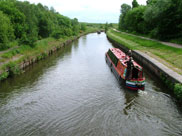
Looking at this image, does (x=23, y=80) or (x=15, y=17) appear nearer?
(x=23, y=80)

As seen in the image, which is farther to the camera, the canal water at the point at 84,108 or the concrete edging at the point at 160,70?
the concrete edging at the point at 160,70

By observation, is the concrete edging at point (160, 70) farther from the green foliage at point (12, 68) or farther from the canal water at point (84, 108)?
the green foliage at point (12, 68)

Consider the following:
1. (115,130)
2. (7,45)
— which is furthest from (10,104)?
(7,45)

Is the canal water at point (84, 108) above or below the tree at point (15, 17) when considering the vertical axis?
below

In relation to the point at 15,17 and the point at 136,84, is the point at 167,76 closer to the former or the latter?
the point at 136,84

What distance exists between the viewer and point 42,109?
42.8 ft

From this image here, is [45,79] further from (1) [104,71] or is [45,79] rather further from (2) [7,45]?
(2) [7,45]

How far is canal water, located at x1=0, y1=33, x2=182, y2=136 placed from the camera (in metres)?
10.6

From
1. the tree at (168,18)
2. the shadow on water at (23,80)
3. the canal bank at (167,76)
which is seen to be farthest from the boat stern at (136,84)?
the tree at (168,18)

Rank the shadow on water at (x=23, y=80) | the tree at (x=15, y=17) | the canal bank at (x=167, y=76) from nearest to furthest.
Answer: the canal bank at (x=167, y=76)
the shadow on water at (x=23, y=80)
the tree at (x=15, y=17)

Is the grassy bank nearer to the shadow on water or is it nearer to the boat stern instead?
the shadow on water

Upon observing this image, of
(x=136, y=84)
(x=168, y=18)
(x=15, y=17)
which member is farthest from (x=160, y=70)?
(x=15, y=17)

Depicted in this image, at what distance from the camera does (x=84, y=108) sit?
13.1 metres

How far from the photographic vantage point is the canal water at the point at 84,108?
10.6 metres
